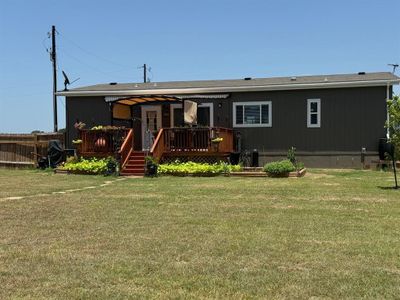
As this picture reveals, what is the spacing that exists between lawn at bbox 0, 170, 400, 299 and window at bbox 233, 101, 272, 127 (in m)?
9.14

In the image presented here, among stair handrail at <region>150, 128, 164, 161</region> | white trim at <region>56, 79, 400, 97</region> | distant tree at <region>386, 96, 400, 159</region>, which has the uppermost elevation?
white trim at <region>56, 79, 400, 97</region>

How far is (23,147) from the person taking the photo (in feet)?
72.1

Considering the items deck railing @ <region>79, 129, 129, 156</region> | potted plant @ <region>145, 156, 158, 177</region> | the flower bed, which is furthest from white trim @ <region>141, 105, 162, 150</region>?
potted plant @ <region>145, 156, 158, 177</region>

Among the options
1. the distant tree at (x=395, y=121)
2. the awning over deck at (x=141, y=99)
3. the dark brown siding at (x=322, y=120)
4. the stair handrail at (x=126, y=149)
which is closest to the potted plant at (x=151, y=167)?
the stair handrail at (x=126, y=149)

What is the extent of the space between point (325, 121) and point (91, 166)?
29.3 ft

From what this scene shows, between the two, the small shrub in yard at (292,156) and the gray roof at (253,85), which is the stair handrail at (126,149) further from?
the small shrub in yard at (292,156)

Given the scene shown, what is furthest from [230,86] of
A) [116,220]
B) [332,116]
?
[116,220]

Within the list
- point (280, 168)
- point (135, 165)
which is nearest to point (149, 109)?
point (135, 165)

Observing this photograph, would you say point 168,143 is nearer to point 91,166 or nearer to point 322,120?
point 91,166

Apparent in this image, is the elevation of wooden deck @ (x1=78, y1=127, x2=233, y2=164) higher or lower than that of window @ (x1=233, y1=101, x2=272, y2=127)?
lower

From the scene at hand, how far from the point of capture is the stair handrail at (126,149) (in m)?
17.8

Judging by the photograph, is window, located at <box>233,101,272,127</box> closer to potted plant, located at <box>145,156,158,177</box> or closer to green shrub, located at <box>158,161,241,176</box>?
green shrub, located at <box>158,161,241,176</box>

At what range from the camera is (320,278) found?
4590mm

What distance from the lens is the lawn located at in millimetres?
4378
